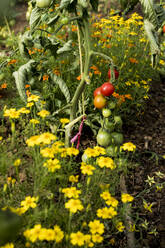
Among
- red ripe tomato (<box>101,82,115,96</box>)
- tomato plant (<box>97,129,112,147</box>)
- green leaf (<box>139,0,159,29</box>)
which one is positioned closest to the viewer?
green leaf (<box>139,0,159,29</box>)

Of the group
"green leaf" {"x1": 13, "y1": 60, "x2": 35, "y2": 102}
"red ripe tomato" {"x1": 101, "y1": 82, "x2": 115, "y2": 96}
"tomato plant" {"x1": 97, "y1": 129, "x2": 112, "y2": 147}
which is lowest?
"tomato plant" {"x1": 97, "y1": 129, "x2": 112, "y2": 147}

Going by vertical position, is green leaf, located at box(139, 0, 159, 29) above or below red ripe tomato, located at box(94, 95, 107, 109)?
above

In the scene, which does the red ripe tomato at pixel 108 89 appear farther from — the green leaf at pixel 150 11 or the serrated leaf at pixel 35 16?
the serrated leaf at pixel 35 16

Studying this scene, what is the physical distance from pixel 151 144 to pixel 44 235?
1.59 meters

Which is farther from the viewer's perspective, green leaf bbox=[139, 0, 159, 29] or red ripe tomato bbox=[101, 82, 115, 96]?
red ripe tomato bbox=[101, 82, 115, 96]

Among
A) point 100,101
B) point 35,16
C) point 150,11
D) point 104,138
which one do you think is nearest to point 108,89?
point 100,101

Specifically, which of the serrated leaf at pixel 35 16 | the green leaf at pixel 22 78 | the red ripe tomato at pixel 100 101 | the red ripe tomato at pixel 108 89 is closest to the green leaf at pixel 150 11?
the red ripe tomato at pixel 108 89

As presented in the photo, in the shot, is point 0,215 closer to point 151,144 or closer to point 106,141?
point 106,141

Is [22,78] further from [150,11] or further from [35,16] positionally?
[150,11]

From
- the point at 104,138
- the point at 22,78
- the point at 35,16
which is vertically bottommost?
the point at 104,138

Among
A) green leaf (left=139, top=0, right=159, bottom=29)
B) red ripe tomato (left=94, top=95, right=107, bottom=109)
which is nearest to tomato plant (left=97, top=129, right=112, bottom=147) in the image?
red ripe tomato (left=94, top=95, right=107, bottom=109)

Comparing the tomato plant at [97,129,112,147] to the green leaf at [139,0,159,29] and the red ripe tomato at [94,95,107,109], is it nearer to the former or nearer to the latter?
the red ripe tomato at [94,95,107,109]

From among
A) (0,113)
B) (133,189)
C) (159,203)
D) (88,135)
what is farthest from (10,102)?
(159,203)

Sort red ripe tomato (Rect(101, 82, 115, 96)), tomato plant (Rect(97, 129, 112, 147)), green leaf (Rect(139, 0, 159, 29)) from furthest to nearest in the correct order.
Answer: tomato plant (Rect(97, 129, 112, 147))
red ripe tomato (Rect(101, 82, 115, 96))
green leaf (Rect(139, 0, 159, 29))
